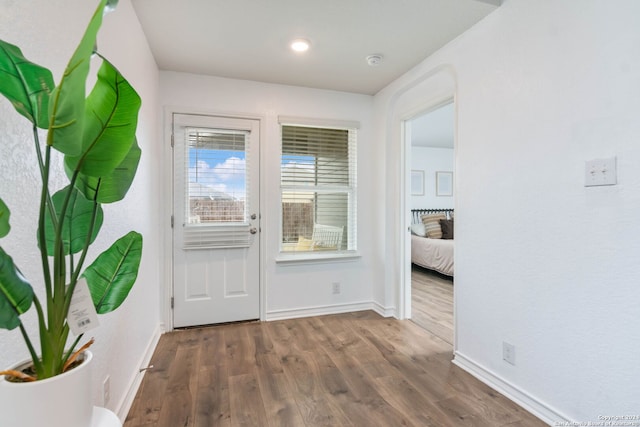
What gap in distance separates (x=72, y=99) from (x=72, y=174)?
0.60ft

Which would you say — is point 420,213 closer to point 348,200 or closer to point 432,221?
point 432,221

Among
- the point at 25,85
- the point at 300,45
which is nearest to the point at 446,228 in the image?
the point at 300,45

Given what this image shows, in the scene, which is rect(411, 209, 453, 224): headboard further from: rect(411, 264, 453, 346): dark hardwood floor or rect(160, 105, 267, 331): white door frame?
rect(160, 105, 267, 331): white door frame

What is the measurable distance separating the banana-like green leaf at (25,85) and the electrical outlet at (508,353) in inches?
89.2

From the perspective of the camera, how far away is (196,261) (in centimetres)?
288

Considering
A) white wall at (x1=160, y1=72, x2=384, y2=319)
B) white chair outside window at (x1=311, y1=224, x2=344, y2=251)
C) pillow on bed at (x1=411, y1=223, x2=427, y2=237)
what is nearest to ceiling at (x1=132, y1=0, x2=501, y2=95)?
white wall at (x1=160, y1=72, x2=384, y2=319)

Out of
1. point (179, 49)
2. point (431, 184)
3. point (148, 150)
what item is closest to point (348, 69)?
point (179, 49)

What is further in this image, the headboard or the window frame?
the headboard

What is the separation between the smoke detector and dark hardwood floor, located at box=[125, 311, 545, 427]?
228 centimetres

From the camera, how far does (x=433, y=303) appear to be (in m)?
3.64

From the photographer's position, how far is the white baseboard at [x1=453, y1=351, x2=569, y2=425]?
5.30 feet

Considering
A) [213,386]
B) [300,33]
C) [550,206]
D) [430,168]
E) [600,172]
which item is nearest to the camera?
[600,172]

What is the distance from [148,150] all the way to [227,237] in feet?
3.25

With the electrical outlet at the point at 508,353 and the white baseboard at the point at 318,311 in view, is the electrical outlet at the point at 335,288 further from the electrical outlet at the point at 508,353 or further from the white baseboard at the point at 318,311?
the electrical outlet at the point at 508,353
